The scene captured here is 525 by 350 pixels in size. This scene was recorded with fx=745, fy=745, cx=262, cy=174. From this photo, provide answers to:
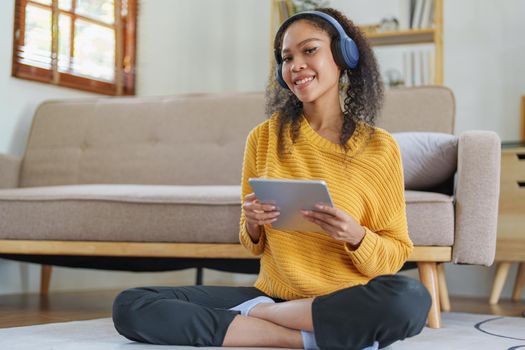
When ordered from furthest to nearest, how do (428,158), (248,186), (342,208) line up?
(428,158)
(248,186)
(342,208)

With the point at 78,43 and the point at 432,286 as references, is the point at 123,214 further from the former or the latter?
the point at 78,43

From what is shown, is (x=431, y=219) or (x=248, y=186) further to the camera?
(x=431, y=219)

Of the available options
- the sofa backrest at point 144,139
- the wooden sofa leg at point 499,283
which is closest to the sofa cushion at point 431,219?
the sofa backrest at point 144,139

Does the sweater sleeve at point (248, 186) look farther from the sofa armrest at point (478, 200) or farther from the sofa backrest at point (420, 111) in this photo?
the sofa backrest at point (420, 111)

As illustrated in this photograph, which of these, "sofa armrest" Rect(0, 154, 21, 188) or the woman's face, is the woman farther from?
"sofa armrest" Rect(0, 154, 21, 188)

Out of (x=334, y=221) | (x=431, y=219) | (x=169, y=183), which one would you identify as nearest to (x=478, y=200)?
(x=431, y=219)

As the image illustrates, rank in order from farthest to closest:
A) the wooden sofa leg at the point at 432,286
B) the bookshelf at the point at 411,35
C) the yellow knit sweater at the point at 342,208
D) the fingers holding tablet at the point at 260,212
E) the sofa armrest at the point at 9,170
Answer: the bookshelf at the point at 411,35, the sofa armrest at the point at 9,170, the wooden sofa leg at the point at 432,286, the yellow knit sweater at the point at 342,208, the fingers holding tablet at the point at 260,212

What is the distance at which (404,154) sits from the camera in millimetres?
2236

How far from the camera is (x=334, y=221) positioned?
1.37m

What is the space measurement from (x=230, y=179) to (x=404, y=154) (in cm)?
75

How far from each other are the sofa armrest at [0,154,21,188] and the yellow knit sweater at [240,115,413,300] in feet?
4.77

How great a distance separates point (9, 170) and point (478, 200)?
174 centimetres

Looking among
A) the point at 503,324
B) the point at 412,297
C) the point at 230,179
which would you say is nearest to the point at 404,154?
the point at 503,324

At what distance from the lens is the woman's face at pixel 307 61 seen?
5.22ft
